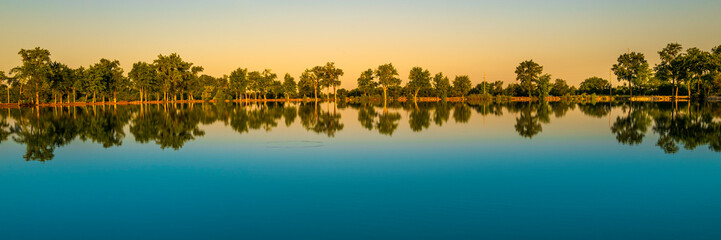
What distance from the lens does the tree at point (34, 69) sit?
244ft

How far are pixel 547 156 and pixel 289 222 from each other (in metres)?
10.2

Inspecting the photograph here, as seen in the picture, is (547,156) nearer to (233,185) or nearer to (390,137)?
(390,137)

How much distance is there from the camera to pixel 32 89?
76.2m

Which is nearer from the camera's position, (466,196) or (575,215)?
(575,215)

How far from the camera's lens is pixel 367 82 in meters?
126

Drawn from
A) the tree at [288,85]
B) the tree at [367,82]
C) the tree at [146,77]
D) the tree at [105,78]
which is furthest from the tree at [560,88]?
the tree at [105,78]

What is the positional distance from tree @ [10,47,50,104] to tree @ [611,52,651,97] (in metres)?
119

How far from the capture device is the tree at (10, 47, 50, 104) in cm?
7450

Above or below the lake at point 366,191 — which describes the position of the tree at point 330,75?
above

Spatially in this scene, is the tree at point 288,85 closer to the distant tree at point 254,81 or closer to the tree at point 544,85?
the distant tree at point 254,81

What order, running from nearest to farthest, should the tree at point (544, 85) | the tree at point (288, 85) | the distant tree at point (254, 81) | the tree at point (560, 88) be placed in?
the tree at point (544, 85)
the tree at point (560, 88)
the distant tree at point (254, 81)
the tree at point (288, 85)

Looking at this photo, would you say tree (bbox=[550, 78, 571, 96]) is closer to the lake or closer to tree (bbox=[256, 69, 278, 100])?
tree (bbox=[256, 69, 278, 100])

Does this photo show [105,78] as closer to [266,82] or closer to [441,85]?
[266,82]

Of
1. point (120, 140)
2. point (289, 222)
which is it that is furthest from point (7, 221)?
point (120, 140)
